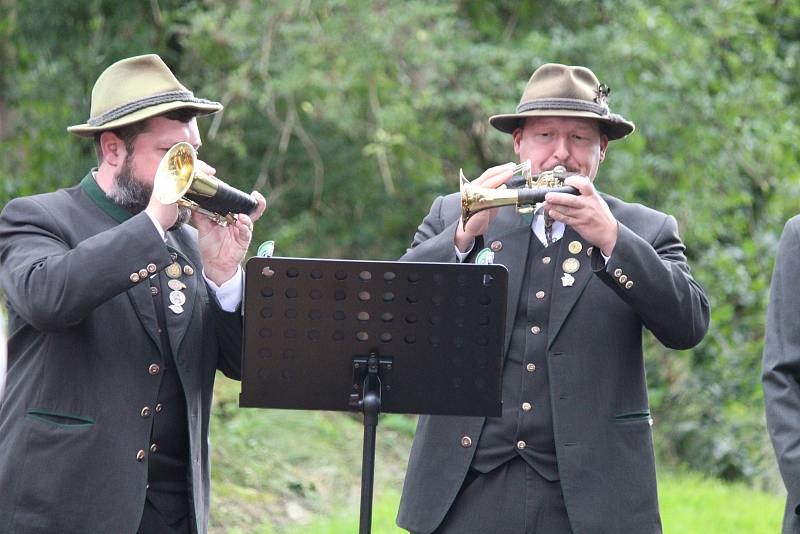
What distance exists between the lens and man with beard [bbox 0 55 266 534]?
4.10 m

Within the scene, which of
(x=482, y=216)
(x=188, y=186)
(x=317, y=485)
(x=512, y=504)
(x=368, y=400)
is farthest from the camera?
(x=317, y=485)

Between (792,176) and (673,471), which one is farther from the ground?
(792,176)

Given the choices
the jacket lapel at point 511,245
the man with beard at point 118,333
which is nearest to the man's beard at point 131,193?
the man with beard at point 118,333

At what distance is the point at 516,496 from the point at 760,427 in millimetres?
6494

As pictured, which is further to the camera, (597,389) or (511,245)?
(511,245)

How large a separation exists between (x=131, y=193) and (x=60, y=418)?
855mm

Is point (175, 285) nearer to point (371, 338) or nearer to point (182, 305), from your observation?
point (182, 305)

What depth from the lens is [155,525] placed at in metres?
4.33

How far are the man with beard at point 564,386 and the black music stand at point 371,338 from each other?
289 mm

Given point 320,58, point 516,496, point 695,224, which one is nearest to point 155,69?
point 516,496

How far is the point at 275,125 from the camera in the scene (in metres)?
11.4

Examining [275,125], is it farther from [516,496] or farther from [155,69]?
[516,496]

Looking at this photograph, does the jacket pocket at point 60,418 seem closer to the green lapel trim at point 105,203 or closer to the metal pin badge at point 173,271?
the metal pin badge at point 173,271

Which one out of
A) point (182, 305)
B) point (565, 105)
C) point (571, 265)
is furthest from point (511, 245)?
point (182, 305)
